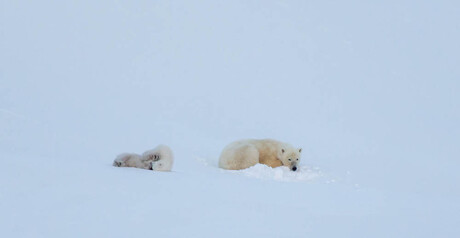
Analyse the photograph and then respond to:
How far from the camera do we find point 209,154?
10.0 meters

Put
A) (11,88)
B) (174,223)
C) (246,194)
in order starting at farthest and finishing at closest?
(11,88) < (246,194) < (174,223)

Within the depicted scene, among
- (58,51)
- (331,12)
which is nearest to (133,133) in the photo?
(58,51)

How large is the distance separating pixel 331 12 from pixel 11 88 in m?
17.3

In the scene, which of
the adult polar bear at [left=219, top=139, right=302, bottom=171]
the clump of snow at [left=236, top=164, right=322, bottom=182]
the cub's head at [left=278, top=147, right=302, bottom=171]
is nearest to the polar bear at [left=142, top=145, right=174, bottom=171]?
the clump of snow at [left=236, top=164, right=322, bottom=182]

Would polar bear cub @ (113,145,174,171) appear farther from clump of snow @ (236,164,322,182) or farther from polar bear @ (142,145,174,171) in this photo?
clump of snow @ (236,164,322,182)

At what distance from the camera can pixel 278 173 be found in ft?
27.2

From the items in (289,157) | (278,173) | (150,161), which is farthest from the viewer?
(289,157)

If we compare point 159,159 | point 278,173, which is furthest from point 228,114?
point 159,159

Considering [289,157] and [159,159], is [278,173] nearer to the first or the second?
[289,157]

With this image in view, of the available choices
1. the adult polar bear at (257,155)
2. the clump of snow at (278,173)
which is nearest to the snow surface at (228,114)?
the clump of snow at (278,173)

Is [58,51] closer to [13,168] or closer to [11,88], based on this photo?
[11,88]

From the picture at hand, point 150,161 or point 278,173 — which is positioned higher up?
point 278,173

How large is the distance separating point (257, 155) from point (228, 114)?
6067 mm

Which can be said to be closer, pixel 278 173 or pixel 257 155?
pixel 278 173
